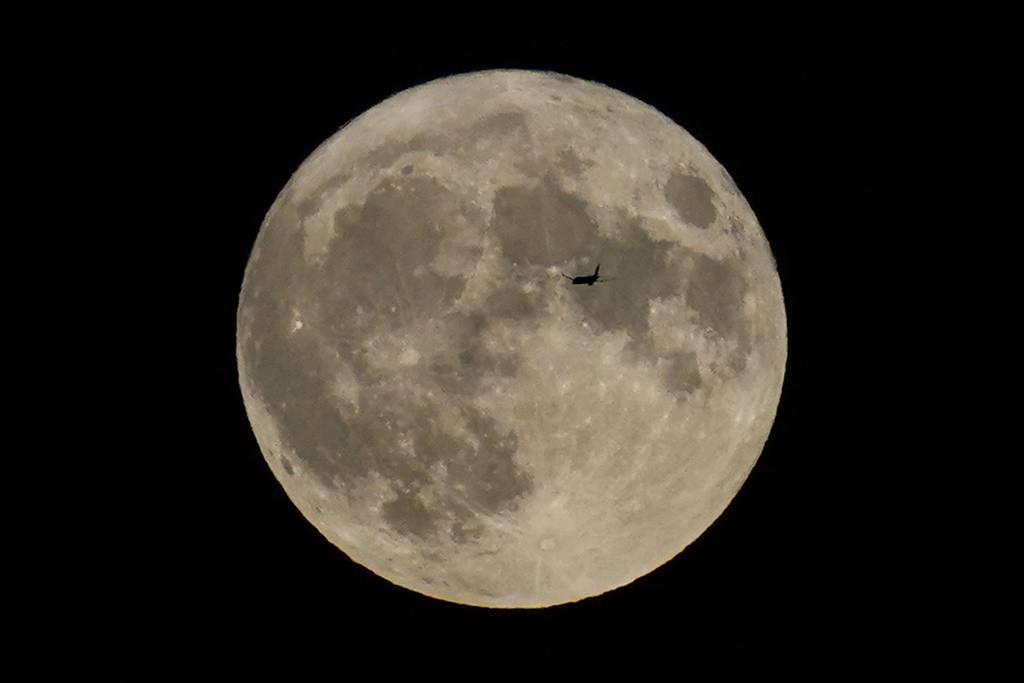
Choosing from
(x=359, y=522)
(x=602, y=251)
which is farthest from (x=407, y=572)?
(x=602, y=251)

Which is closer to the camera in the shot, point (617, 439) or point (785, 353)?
point (617, 439)

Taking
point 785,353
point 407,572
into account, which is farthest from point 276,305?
point 785,353

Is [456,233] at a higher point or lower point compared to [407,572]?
higher

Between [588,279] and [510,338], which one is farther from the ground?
[588,279]

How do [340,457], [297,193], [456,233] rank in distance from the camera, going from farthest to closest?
1. [297,193]
2. [340,457]
3. [456,233]

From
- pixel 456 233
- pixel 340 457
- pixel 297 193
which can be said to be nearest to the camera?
pixel 456 233

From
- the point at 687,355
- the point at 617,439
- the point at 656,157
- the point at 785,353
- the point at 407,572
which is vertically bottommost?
the point at 407,572

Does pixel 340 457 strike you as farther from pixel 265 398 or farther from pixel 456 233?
pixel 456 233

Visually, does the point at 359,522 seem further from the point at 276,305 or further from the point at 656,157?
the point at 656,157

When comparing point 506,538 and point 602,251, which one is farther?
point 506,538
